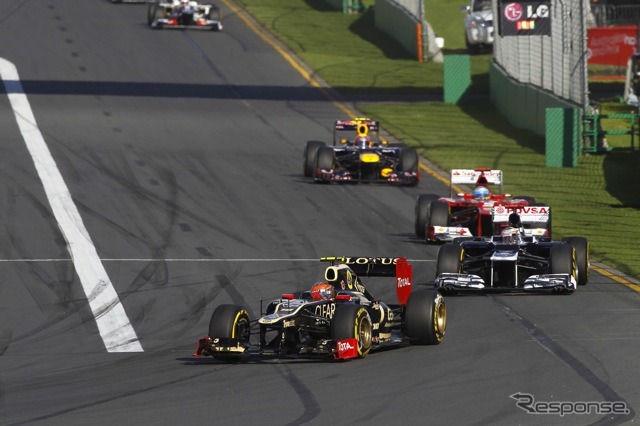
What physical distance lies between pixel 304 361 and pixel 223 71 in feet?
110

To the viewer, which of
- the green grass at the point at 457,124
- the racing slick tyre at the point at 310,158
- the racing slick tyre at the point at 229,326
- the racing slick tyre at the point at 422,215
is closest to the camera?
the racing slick tyre at the point at 229,326

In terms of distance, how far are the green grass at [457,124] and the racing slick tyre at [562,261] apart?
2552mm

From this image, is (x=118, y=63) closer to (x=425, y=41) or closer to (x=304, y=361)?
(x=425, y=41)

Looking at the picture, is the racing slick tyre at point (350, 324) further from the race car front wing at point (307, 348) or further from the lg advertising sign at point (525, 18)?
the lg advertising sign at point (525, 18)

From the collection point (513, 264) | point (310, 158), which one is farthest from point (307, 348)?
point (310, 158)

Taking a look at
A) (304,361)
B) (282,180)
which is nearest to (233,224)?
(282,180)

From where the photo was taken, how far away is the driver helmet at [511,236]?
20.9m

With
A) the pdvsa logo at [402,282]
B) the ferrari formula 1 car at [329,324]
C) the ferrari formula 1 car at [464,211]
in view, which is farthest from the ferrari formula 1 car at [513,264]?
the ferrari formula 1 car at [464,211]

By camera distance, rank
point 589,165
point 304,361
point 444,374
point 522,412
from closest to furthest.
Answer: point 522,412, point 444,374, point 304,361, point 589,165

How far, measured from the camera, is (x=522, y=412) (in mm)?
13062

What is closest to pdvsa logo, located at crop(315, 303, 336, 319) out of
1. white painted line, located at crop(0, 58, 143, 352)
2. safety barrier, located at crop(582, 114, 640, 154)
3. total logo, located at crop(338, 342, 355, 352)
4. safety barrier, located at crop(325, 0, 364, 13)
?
total logo, located at crop(338, 342, 355, 352)

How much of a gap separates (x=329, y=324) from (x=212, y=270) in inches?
275
